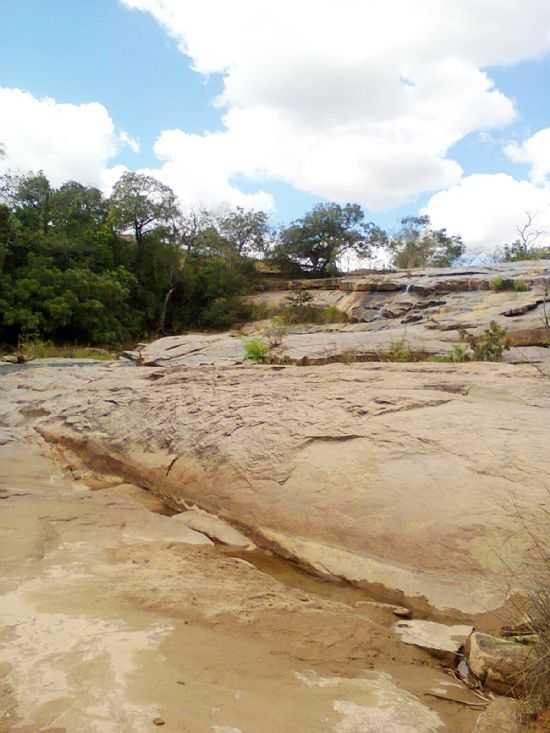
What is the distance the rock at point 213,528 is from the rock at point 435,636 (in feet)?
3.50

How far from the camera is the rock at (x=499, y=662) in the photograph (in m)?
1.82

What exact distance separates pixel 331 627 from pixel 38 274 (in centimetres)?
1905

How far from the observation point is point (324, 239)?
2616 centimetres

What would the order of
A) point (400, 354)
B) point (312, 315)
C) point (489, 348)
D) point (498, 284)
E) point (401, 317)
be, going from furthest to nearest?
point (312, 315) < point (401, 317) < point (498, 284) < point (400, 354) < point (489, 348)

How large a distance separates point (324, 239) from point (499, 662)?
25154 millimetres

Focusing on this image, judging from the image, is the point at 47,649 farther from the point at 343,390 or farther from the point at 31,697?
the point at 343,390

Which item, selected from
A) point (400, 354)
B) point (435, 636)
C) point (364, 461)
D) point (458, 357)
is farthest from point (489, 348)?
point (435, 636)

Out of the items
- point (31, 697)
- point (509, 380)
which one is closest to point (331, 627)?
point (31, 697)

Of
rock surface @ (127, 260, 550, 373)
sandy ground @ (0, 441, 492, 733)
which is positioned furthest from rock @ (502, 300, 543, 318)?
sandy ground @ (0, 441, 492, 733)

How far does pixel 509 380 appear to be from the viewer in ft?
13.3

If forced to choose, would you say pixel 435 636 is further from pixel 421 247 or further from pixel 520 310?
pixel 421 247

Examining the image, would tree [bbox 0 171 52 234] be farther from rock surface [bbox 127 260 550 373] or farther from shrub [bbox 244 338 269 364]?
shrub [bbox 244 338 269 364]

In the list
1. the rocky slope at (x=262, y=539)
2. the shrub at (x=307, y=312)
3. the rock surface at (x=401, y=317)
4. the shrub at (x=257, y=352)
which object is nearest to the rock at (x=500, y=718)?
the rocky slope at (x=262, y=539)

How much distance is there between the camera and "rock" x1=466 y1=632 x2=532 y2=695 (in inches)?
71.7
